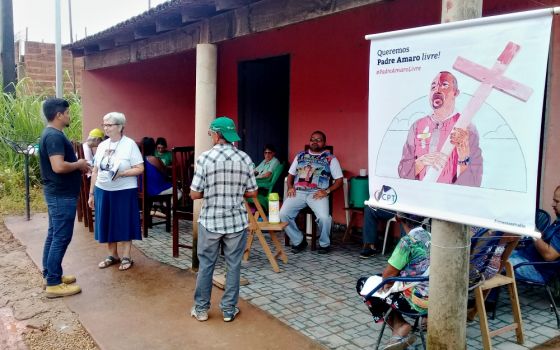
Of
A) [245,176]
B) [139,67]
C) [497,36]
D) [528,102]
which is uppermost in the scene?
[139,67]

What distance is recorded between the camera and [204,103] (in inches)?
194

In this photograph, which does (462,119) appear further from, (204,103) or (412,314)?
(204,103)

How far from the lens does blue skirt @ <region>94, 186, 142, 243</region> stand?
493 centimetres

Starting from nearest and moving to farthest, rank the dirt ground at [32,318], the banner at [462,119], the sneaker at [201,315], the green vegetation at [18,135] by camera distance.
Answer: the banner at [462,119] → the dirt ground at [32,318] → the sneaker at [201,315] → the green vegetation at [18,135]

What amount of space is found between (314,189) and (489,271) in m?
2.69

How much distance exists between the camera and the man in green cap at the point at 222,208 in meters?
3.65

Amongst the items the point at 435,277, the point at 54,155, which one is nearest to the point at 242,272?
the point at 54,155

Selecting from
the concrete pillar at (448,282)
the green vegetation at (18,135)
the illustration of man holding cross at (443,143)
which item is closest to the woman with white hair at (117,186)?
the illustration of man holding cross at (443,143)

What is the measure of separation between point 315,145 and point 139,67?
5.57m

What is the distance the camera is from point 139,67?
398 inches

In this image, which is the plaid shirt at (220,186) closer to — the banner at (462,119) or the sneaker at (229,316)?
the sneaker at (229,316)

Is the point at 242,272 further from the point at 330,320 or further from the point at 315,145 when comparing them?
the point at 315,145

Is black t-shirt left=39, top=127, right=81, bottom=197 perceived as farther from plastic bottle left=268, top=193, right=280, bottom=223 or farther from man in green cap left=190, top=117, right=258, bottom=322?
plastic bottle left=268, top=193, right=280, bottom=223

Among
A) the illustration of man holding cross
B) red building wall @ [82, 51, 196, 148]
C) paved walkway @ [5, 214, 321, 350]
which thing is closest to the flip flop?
paved walkway @ [5, 214, 321, 350]
